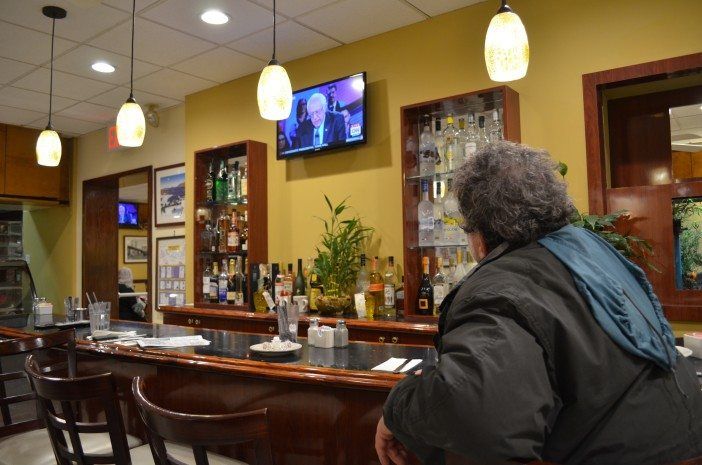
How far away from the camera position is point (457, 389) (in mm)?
931

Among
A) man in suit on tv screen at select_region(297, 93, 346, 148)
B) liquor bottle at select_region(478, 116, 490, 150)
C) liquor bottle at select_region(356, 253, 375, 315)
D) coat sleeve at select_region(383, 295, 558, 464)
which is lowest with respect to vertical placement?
coat sleeve at select_region(383, 295, 558, 464)

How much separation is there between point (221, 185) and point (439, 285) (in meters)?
2.23

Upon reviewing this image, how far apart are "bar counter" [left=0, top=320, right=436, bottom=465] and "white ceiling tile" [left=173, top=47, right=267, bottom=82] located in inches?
103

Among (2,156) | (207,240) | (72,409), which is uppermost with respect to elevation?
(2,156)

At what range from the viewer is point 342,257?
377 centimetres

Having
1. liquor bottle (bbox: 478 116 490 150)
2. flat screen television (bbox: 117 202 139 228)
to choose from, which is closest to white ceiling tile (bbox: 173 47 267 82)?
liquor bottle (bbox: 478 116 490 150)

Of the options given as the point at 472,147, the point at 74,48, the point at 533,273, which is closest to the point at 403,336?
the point at 472,147

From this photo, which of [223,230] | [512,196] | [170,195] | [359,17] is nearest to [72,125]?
[170,195]

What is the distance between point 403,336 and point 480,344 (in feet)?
7.46

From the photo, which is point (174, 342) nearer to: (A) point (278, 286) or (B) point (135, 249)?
(A) point (278, 286)

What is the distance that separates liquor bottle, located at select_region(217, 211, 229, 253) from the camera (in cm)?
452

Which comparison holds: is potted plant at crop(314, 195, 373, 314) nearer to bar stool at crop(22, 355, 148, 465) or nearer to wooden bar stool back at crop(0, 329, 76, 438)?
wooden bar stool back at crop(0, 329, 76, 438)

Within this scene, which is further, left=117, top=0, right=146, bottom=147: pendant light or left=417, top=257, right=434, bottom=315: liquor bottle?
left=417, top=257, right=434, bottom=315: liquor bottle

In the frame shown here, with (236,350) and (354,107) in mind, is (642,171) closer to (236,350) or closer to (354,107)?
(354,107)
